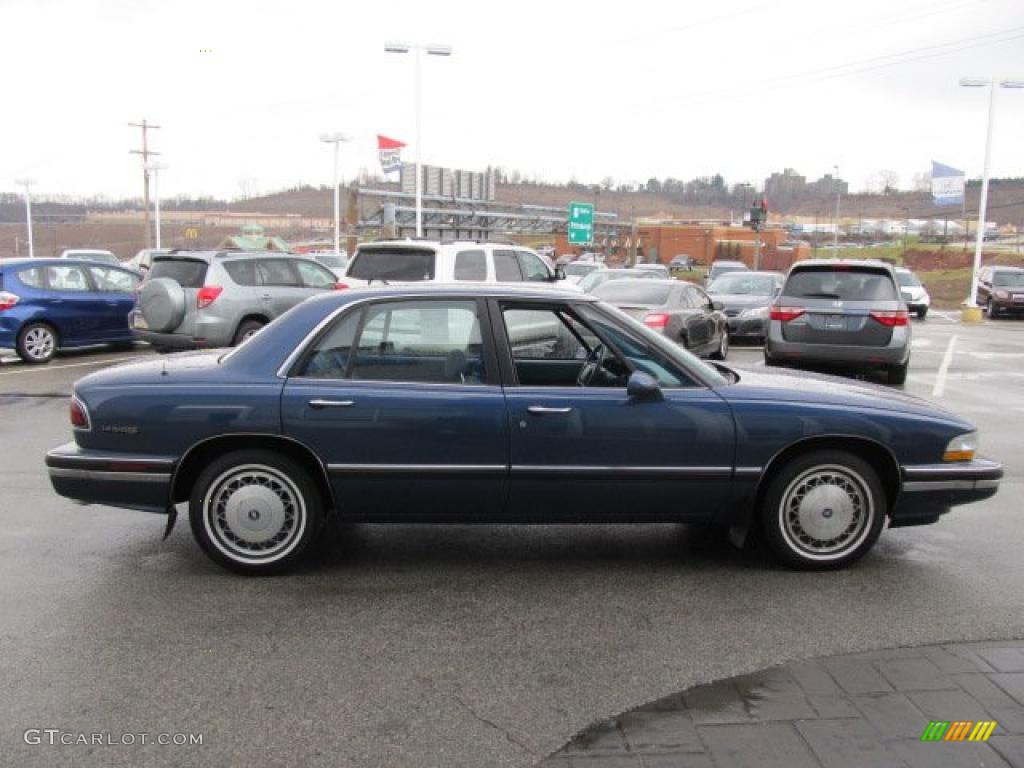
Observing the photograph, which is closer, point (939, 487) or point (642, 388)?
point (642, 388)

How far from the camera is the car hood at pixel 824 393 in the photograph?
15.7 feet

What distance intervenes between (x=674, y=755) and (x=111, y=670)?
2303mm

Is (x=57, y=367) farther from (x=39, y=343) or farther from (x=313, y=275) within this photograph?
(x=313, y=275)

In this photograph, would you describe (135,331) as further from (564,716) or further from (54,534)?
(564,716)

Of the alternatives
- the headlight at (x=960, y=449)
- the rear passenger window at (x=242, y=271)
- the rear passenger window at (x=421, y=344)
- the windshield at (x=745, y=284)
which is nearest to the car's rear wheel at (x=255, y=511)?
the rear passenger window at (x=421, y=344)

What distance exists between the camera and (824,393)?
193 inches

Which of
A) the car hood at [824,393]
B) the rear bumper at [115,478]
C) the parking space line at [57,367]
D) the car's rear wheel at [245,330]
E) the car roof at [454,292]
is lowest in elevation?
the parking space line at [57,367]

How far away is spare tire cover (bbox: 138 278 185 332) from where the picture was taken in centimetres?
1219

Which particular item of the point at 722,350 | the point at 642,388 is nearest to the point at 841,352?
the point at 722,350

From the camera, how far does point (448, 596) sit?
4.48 metres

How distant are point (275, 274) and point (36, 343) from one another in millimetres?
3734

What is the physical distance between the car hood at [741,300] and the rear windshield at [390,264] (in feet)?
26.6

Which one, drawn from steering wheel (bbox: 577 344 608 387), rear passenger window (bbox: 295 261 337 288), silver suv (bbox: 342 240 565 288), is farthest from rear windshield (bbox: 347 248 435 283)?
steering wheel (bbox: 577 344 608 387)

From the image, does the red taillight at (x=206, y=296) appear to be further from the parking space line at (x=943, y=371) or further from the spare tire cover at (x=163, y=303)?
the parking space line at (x=943, y=371)
